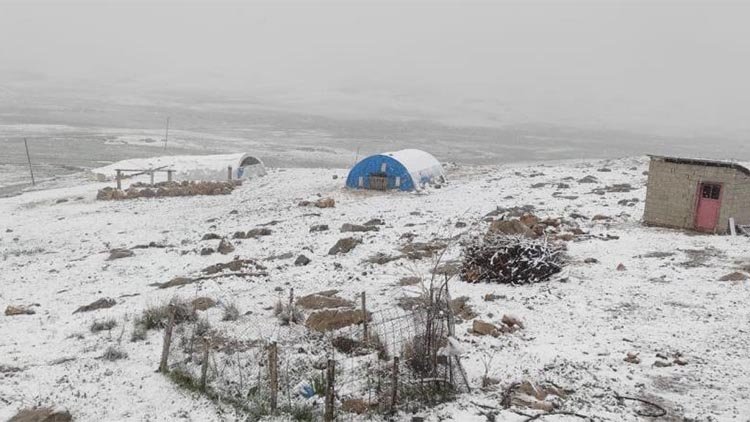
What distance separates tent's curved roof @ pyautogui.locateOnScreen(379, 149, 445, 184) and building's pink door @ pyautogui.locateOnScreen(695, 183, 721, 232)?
14.1m

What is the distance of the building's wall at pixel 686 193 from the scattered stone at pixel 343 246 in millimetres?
9640

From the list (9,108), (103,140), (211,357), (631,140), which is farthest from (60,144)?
(631,140)

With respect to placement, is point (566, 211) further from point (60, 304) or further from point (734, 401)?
point (60, 304)

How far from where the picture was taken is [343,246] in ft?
63.8

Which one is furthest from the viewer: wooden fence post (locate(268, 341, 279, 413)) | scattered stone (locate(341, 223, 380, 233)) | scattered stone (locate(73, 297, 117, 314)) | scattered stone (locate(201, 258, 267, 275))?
scattered stone (locate(341, 223, 380, 233))

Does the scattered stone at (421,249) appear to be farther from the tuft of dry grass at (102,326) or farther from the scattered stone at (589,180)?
the scattered stone at (589,180)

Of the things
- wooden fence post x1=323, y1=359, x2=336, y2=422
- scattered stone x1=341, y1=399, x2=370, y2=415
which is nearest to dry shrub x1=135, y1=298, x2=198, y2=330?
scattered stone x1=341, y1=399, x2=370, y2=415

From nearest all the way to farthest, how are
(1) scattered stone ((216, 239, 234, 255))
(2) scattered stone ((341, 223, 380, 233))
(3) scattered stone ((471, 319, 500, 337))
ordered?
(3) scattered stone ((471, 319, 500, 337)) < (1) scattered stone ((216, 239, 234, 255)) < (2) scattered stone ((341, 223, 380, 233))

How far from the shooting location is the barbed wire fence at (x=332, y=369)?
9.53m

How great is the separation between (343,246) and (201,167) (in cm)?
2111

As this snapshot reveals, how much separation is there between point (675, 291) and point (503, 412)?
7119 mm

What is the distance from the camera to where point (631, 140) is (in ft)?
253

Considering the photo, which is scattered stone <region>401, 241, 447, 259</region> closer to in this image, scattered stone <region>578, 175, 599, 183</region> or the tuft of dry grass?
the tuft of dry grass

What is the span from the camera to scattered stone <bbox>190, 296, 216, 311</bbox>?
13984 millimetres
